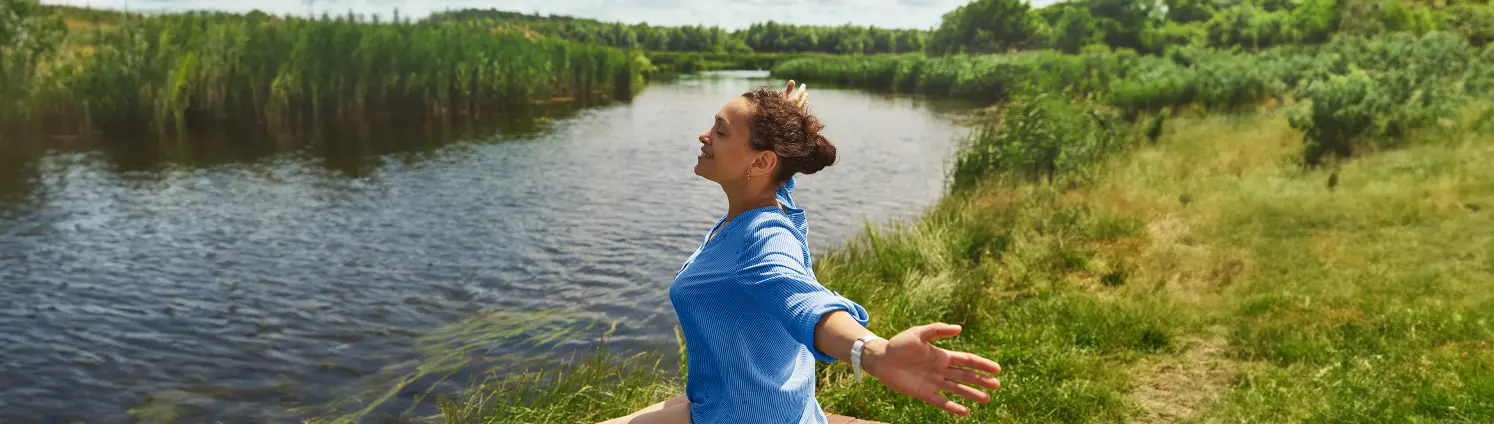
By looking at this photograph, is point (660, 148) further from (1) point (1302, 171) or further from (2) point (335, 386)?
(2) point (335, 386)

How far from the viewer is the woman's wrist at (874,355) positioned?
180 cm

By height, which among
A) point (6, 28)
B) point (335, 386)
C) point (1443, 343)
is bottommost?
point (335, 386)


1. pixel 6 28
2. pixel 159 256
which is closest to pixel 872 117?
pixel 6 28

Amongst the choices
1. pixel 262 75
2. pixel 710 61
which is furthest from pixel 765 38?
pixel 262 75

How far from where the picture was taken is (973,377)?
179 centimetres

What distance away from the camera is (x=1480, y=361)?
5602 millimetres

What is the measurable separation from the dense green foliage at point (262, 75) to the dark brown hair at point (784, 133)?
19.6m

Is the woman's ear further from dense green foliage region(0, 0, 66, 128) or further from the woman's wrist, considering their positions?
dense green foliage region(0, 0, 66, 128)

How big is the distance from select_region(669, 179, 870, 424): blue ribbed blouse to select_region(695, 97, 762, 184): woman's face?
0.10 metres

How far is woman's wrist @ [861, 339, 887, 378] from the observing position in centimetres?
180

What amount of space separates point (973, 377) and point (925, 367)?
0.09 metres

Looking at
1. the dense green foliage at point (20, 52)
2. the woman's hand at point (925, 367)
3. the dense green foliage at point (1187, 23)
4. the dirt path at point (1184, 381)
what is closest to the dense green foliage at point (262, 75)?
the dense green foliage at point (20, 52)

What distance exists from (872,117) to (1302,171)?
20.4 m

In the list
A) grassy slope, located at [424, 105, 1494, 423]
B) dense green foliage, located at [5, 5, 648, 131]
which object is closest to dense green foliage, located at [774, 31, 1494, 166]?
grassy slope, located at [424, 105, 1494, 423]
